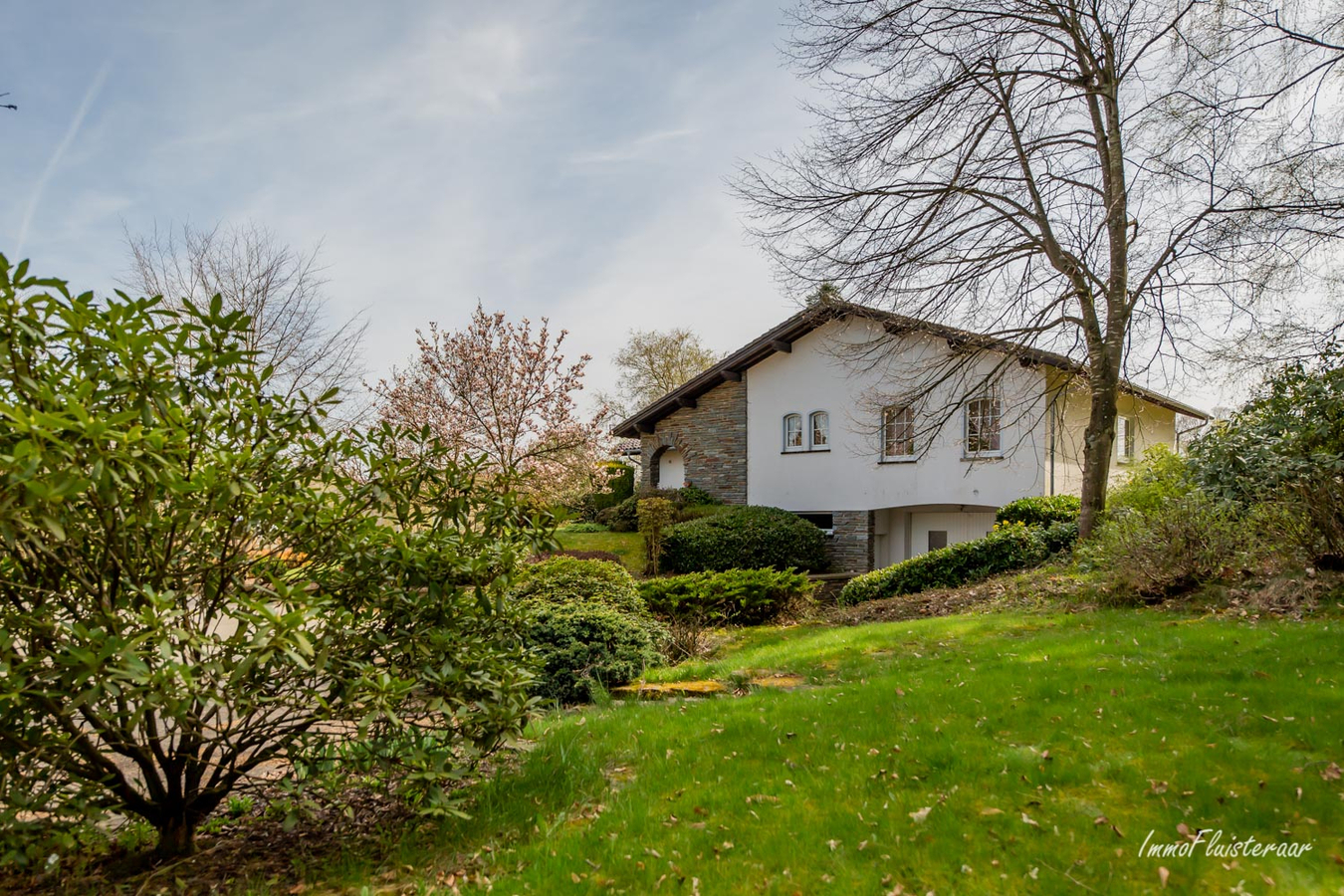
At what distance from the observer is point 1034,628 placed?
320 inches

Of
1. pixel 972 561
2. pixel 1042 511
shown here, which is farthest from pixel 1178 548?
pixel 1042 511

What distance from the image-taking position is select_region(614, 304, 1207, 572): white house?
16.8 m

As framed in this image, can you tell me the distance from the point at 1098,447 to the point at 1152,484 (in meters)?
1.44

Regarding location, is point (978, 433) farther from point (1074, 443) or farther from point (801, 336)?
point (801, 336)

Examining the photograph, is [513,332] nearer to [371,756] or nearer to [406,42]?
[406,42]

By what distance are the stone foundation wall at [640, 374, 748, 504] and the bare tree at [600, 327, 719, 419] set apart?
15.6 meters

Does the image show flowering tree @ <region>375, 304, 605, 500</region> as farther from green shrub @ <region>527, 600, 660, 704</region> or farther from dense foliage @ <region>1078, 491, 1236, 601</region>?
dense foliage @ <region>1078, 491, 1236, 601</region>

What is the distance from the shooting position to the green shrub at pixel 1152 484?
12.1m

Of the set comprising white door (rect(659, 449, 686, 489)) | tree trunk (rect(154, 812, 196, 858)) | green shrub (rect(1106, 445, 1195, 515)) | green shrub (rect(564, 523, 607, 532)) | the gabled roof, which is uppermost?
the gabled roof

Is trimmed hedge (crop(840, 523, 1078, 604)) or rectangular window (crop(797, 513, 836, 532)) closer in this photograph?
trimmed hedge (crop(840, 523, 1078, 604))

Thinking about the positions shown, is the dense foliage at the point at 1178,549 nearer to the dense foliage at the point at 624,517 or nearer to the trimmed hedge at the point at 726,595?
the trimmed hedge at the point at 726,595

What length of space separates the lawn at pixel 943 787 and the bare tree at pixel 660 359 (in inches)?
1339

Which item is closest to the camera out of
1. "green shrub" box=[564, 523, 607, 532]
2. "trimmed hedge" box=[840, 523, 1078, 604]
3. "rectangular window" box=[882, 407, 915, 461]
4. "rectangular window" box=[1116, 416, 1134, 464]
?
"trimmed hedge" box=[840, 523, 1078, 604]

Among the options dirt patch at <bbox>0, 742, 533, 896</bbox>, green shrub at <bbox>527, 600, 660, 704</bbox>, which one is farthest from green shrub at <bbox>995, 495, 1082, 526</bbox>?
dirt patch at <bbox>0, 742, 533, 896</bbox>
